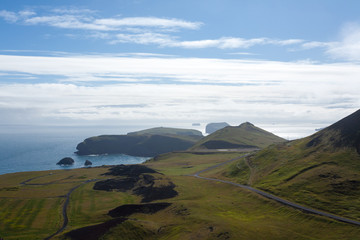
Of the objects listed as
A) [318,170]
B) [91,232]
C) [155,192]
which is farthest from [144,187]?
[318,170]

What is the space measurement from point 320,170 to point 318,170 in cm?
82

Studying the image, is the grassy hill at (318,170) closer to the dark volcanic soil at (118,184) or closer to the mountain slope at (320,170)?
the mountain slope at (320,170)

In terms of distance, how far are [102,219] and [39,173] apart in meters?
124

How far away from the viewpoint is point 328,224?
224ft

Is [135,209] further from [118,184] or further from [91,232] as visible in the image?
[118,184]

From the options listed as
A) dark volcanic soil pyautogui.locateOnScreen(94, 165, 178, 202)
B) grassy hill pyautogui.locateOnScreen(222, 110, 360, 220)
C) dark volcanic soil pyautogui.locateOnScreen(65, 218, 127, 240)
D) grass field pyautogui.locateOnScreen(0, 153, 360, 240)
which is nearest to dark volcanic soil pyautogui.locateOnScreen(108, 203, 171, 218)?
grass field pyautogui.locateOnScreen(0, 153, 360, 240)

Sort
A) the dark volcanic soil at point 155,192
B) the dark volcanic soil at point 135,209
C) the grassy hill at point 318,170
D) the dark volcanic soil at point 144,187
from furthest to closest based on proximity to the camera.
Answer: the dark volcanic soil at point 144,187 < the dark volcanic soil at point 155,192 < the dark volcanic soil at point 135,209 < the grassy hill at point 318,170

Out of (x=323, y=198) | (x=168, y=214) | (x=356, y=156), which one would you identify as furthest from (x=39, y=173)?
(x=356, y=156)

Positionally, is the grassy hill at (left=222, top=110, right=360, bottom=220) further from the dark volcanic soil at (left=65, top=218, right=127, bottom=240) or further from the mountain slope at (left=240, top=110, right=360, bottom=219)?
the dark volcanic soil at (left=65, top=218, right=127, bottom=240)

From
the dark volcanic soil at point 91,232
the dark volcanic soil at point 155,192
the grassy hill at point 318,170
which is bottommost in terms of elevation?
the dark volcanic soil at point 155,192

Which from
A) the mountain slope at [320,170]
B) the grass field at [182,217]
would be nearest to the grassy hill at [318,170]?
the mountain slope at [320,170]

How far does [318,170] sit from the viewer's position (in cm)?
10600

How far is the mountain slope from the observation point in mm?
83938

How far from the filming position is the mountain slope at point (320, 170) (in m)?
83.9
